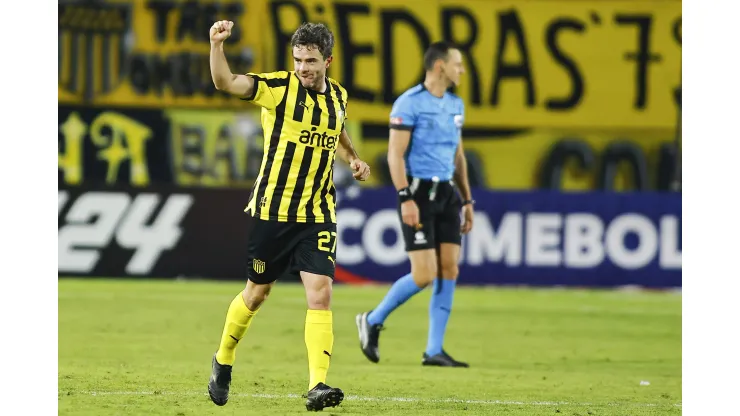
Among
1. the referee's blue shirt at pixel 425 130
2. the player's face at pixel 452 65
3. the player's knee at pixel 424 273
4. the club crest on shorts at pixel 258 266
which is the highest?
the player's face at pixel 452 65

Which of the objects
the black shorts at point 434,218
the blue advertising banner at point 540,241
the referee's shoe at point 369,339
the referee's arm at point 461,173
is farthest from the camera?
the blue advertising banner at point 540,241

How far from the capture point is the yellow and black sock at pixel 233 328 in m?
7.24

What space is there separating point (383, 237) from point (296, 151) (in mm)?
10025

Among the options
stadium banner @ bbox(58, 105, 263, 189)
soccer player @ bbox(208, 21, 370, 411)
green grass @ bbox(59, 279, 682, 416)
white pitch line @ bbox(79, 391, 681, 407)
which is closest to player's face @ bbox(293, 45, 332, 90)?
soccer player @ bbox(208, 21, 370, 411)

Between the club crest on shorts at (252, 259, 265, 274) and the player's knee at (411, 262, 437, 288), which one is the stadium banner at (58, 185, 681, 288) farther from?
the club crest on shorts at (252, 259, 265, 274)

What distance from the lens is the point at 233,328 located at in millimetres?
7266

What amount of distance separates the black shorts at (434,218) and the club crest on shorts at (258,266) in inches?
97.3

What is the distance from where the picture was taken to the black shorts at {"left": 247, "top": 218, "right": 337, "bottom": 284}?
7059mm

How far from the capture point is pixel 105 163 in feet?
65.6

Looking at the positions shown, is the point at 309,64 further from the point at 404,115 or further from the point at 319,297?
the point at 404,115

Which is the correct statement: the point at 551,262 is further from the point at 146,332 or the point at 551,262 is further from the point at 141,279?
the point at 146,332

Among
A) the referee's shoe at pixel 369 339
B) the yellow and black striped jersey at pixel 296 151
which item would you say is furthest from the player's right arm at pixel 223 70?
the referee's shoe at pixel 369 339

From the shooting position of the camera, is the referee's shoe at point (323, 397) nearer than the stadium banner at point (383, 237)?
Yes

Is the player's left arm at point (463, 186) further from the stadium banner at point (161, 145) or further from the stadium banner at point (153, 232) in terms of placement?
the stadium banner at point (161, 145)
